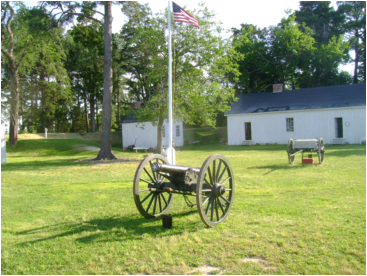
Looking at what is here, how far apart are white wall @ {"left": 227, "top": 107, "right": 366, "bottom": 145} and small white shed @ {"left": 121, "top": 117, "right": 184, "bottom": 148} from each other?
17.0ft

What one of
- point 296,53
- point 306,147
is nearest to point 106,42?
point 306,147

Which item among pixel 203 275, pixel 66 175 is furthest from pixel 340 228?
pixel 66 175

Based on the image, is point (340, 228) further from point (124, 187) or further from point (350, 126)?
point (350, 126)

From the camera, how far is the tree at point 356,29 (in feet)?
139

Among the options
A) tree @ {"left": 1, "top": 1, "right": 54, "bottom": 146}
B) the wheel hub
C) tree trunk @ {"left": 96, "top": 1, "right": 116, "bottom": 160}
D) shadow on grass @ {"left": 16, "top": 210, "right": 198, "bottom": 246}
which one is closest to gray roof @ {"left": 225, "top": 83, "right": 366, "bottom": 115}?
tree trunk @ {"left": 96, "top": 1, "right": 116, "bottom": 160}

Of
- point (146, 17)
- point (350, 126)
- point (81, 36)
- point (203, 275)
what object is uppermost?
point (81, 36)

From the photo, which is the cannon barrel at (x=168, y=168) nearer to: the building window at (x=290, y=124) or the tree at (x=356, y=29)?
the building window at (x=290, y=124)

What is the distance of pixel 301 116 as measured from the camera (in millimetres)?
28547

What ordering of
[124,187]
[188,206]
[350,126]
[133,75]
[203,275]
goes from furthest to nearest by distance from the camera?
[133,75]
[350,126]
[124,187]
[188,206]
[203,275]

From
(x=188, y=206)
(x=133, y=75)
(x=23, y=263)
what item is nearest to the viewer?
(x=23, y=263)

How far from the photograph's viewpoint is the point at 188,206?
701cm

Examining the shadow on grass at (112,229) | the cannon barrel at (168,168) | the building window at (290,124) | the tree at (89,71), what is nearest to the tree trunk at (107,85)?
the shadow on grass at (112,229)

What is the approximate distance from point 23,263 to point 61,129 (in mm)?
48328

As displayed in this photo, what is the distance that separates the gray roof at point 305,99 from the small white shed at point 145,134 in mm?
5567
